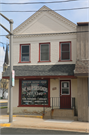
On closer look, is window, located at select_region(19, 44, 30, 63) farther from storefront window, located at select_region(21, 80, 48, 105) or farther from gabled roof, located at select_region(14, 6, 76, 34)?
storefront window, located at select_region(21, 80, 48, 105)

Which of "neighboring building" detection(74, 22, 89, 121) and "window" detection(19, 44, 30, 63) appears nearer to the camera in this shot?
"neighboring building" detection(74, 22, 89, 121)

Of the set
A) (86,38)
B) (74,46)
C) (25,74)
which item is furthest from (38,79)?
(86,38)

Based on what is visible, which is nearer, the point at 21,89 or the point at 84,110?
the point at 84,110

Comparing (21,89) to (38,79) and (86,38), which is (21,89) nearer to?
(38,79)

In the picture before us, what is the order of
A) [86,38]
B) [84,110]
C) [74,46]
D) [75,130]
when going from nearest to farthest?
[75,130] < [84,110] < [86,38] < [74,46]

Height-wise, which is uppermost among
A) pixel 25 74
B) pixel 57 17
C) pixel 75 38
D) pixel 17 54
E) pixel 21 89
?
pixel 57 17

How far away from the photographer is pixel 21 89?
17375 mm

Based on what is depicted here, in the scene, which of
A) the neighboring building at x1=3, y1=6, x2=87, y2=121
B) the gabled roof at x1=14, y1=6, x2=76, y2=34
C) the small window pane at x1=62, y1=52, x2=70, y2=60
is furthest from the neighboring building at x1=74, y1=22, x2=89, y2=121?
the small window pane at x1=62, y1=52, x2=70, y2=60

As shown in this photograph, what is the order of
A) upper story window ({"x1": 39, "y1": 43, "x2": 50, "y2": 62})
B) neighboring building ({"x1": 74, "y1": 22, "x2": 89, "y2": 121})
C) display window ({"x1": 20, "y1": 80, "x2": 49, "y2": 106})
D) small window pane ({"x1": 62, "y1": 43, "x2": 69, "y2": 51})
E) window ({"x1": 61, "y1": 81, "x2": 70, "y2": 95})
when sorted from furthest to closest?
upper story window ({"x1": 39, "y1": 43, "x2": 50, "y2": 62})
small window pane ({"x1": 62, "y1": 43, "x2": 69, "y2": 51})
display window ({"x1": 20, "y1": 80, "x2": 49, "y2": 106})
window ({"x1": 61, "y1": 81, "x2": 70, "y2": 95})
neighboring building ({"x1": 74, "y1": 22, "x2": 89, "y2": 121})

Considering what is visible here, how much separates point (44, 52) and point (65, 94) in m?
3.90

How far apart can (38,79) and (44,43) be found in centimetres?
306

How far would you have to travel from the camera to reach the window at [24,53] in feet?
58.2

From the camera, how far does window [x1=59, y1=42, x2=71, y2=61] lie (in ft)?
55.8

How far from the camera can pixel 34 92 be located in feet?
56.0
